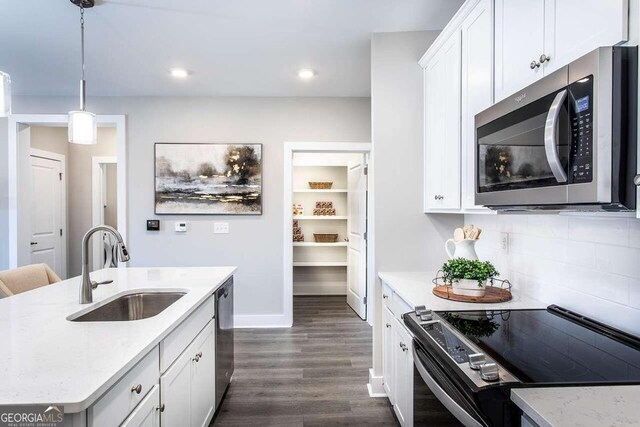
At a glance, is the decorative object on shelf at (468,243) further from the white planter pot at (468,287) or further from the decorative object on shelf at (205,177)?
the decorative object on shelf at (205,177)

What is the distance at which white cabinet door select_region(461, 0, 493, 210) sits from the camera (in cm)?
160

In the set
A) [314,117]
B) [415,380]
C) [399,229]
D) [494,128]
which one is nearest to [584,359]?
[415,380]

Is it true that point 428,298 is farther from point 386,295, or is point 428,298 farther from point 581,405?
point 581,405

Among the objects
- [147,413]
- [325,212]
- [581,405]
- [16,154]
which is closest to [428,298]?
[581,405]

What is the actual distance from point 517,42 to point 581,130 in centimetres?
63

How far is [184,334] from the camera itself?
1.57 m

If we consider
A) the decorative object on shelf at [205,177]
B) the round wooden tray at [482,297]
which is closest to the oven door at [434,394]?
the round wooden tray at [482,297]

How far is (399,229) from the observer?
8.20 ft

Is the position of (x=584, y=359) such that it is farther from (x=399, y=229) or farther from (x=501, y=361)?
(x=399, y=229)

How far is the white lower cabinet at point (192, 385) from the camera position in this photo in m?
1.39

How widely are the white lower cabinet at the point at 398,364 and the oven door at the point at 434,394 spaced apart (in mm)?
201

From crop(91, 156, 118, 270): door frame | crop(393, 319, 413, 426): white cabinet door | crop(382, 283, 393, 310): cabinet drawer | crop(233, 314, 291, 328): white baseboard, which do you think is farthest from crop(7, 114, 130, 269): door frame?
crop(393, 319, 413, 426): white cabinet door

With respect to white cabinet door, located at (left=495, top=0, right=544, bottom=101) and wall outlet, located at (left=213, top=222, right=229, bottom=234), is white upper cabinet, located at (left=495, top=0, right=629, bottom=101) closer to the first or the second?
white cabinet door, located at (left=495, top=0, right=544, bottom=101)

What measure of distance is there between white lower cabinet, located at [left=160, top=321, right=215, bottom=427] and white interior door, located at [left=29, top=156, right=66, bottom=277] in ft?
11.6
